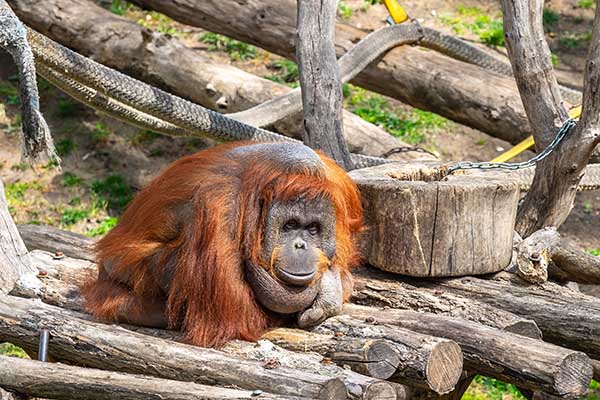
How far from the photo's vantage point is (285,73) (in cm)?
737

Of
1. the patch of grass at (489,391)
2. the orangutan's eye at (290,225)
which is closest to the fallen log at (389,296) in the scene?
the orangutan's eye at (290,225)

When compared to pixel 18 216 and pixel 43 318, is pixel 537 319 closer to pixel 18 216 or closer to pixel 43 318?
pixel 43 318

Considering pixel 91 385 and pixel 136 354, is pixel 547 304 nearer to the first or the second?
pixel 136 354

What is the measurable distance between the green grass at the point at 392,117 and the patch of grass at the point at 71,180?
1992 millimetres

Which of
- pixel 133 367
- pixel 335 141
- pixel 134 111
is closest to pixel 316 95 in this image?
pixel 335 141

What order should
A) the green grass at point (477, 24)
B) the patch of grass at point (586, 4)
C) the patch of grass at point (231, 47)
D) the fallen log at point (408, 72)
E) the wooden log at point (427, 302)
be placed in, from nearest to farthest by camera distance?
the wooden log at point (427, 302) → the fallen log at point (408, 72) → the patch of grass at point (231, 47) → the green grass at point (477, 24) → the patch of grass at point (586, 4)

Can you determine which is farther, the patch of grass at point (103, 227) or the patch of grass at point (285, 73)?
the patch of grass at point (285, 73)

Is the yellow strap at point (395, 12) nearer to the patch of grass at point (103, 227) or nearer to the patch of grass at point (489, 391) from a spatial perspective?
the patch of grass at point (103, 227)

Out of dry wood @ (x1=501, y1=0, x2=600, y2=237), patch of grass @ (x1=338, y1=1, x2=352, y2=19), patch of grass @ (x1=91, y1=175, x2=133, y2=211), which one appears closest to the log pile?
dry wood @ (x1=501, y1=0, x2=600, y2=237)

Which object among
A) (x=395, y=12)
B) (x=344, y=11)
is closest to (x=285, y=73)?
(x=344, y=11)

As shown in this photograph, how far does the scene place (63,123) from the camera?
6.91 m

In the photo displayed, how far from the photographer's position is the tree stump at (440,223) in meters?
3.47

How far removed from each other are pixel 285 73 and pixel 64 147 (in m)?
1.73

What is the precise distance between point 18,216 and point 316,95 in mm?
2521
